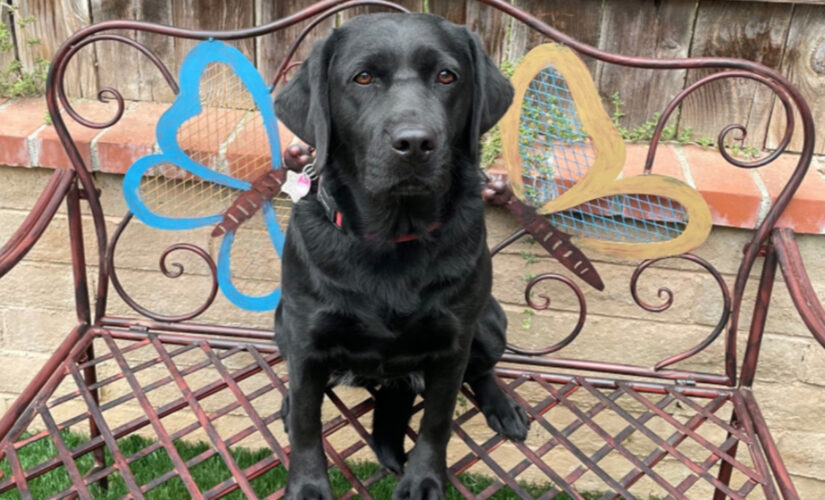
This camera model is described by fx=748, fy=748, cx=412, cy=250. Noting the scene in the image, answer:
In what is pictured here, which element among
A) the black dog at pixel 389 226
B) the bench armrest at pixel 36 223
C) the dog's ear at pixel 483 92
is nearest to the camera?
the black dog at pixel 389 226

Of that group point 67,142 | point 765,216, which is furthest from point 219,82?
point 765,216

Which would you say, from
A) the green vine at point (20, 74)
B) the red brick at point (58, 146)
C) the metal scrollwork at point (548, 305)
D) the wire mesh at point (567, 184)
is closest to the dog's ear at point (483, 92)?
the wire mesh at point (567, 184)

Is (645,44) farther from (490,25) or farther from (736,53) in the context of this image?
(490,25)

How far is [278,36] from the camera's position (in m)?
2.29

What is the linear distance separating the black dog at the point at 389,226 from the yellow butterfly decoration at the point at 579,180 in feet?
1.29

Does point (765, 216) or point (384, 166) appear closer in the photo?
point (384, 166)

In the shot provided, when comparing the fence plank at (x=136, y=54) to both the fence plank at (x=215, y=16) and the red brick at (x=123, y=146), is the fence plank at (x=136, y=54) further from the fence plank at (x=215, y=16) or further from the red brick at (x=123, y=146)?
the red brick at (x=123, y=146)

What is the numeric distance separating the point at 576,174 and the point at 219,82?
1099mm

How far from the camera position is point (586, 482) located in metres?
2.61

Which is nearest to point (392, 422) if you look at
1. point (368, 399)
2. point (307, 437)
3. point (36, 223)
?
point (368, 399)

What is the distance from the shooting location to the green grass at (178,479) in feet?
7.77

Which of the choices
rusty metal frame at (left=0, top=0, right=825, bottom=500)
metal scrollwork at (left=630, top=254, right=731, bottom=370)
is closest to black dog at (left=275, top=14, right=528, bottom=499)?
rusty metal frame at (left=0, top=0, right=825, bottom=500)

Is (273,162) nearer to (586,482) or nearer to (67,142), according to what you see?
(67,142)

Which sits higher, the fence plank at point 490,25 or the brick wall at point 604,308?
the fence plank at point 490,25
